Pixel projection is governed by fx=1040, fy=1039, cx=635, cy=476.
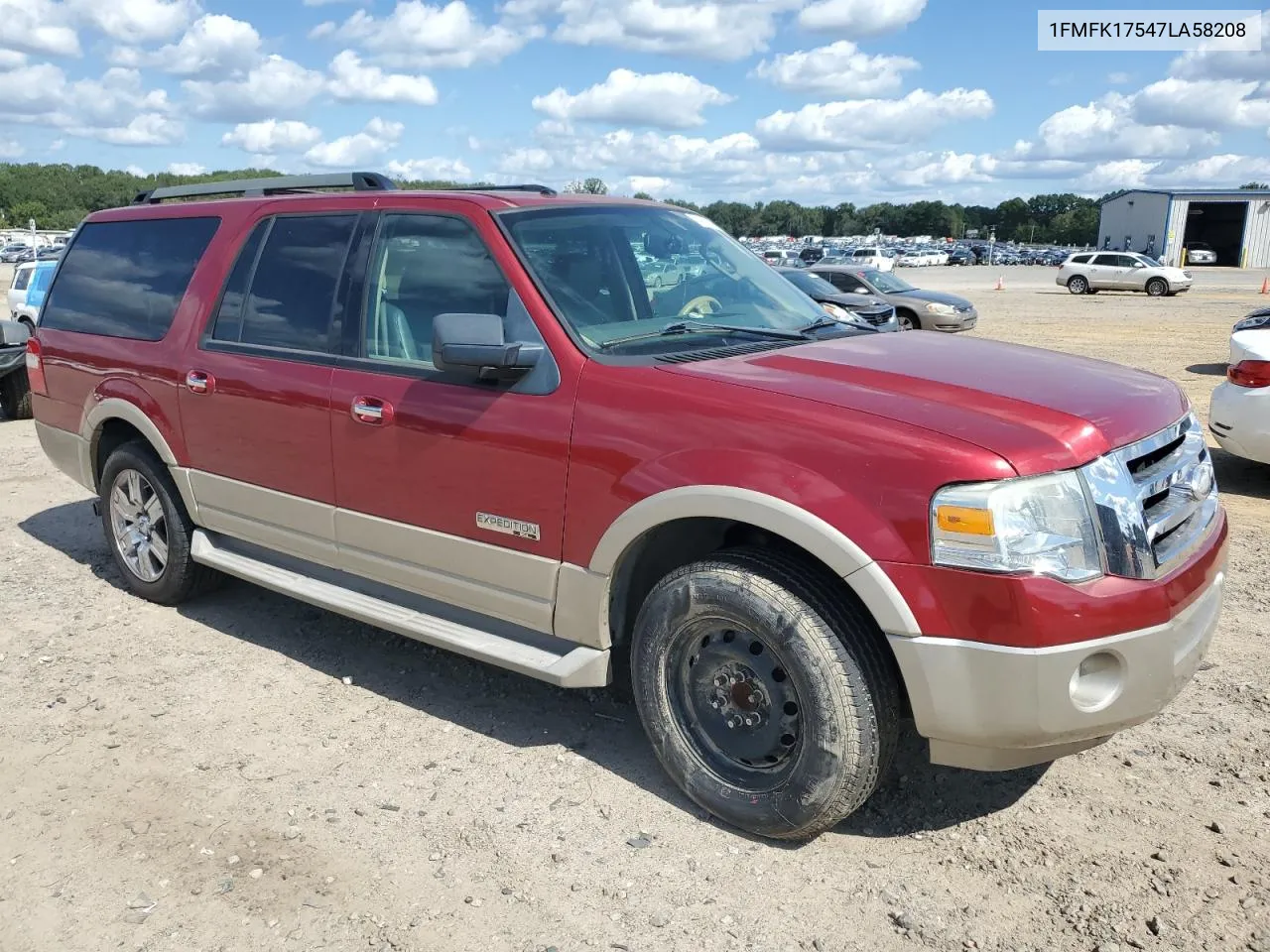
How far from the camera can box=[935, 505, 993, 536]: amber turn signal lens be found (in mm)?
2725

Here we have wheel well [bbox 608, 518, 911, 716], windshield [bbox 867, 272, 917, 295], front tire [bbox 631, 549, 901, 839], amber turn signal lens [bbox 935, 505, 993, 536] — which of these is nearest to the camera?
Result: amber turn signal lens [bbox 935, 505, 993, 536]

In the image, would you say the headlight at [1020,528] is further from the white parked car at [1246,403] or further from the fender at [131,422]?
the white parked car at [1246,403]

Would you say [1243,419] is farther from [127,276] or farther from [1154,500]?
[127,276]

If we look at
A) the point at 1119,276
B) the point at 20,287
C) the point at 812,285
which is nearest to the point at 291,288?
the point at 812,285

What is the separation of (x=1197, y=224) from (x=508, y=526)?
8384cm

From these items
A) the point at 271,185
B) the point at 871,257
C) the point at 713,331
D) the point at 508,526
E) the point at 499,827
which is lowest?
the point at 499,827

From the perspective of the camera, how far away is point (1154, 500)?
10.2ft

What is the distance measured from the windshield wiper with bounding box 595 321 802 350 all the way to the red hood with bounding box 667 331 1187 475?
7.0 inches

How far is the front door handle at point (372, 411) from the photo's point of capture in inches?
155

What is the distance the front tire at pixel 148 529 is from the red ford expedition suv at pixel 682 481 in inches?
5.7

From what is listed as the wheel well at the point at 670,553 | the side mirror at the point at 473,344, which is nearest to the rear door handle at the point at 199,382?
the side mirror at the point at 473,344

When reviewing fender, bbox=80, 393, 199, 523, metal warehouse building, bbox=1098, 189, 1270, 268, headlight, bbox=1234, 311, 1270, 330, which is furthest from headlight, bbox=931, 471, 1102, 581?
metal warehouse building, bbox=1098, 189, 1270, 268

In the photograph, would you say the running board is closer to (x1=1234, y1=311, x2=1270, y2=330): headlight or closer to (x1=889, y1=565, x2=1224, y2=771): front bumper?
(x1=889, y1=565, x2=1224, y2=771): front bumper

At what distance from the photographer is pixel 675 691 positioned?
11.3 feet
